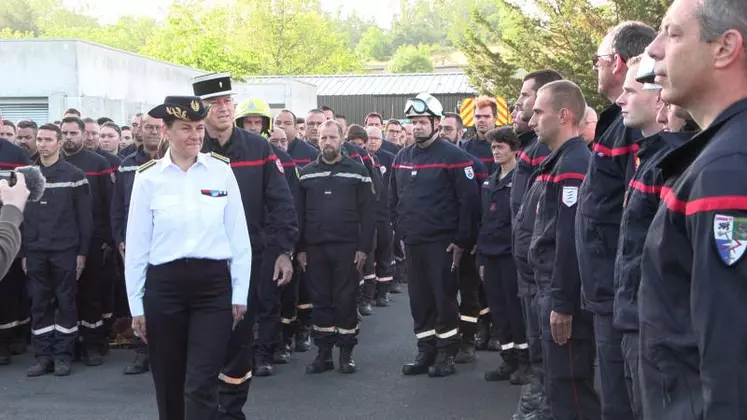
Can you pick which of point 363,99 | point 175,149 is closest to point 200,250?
point 175,149

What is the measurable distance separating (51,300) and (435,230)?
387 centimetres

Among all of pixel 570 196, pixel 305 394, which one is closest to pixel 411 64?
pixel 305 394

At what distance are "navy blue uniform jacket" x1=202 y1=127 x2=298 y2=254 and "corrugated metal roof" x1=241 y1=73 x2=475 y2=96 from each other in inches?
1755

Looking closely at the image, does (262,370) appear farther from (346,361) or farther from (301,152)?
(301,152)

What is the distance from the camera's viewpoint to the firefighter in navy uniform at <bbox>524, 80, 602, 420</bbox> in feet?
16.2

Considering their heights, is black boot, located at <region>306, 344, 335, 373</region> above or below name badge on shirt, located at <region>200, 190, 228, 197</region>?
below

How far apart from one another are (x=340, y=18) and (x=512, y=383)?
127050 mm

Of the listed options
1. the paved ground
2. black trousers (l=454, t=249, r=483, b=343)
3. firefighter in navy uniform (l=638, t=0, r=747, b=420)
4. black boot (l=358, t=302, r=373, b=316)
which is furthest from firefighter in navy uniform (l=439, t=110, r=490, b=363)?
firefighter in navy uniform (l=638, t=0, r=747, b=420)

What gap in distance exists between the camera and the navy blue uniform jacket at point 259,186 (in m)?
6.09

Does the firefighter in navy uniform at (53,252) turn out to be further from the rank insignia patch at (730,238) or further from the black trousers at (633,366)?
the rank insignia patch at (730,238)

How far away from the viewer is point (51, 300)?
842 centimetres

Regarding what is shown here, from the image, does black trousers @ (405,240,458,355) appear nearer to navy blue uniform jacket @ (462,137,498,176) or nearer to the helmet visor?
the helmet visor

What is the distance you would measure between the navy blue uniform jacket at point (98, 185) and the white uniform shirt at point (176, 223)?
13.5ft

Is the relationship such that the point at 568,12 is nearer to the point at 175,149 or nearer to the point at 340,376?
the point at 340,376
